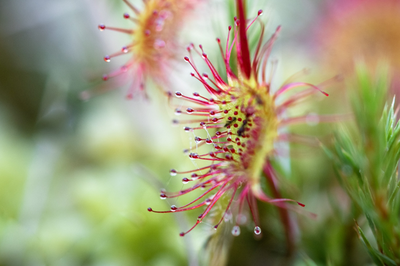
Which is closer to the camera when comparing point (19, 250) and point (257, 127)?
point (257, 127)

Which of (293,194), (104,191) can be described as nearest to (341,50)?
(293,194)

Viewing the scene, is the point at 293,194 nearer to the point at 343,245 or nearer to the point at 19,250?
the point at 343,245

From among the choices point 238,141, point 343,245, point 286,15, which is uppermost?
point 286,15

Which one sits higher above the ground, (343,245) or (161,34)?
(161,34)

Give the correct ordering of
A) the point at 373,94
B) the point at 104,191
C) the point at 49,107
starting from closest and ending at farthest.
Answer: the point at 373,94 < the point at 104,191 < the point at 49,107

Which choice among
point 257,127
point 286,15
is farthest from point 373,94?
point 286,15

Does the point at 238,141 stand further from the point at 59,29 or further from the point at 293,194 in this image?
the point at 59,29

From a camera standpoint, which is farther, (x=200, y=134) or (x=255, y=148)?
(x=200, y=134)

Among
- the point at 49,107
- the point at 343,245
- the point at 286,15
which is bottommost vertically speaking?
the point at 343,245

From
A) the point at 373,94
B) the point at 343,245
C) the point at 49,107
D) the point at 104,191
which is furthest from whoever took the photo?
the point at 49,107
